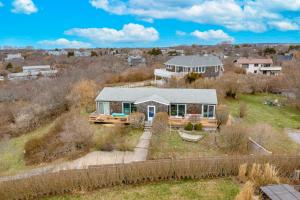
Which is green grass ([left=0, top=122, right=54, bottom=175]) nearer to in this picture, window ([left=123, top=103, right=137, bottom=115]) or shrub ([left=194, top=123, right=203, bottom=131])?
window ([left=123, top=103, right=137, bottom=115])

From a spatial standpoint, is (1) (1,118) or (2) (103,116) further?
(1) (1,118)

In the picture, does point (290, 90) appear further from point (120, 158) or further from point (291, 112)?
point (120, 158)

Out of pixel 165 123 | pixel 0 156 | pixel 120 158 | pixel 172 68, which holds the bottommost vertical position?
pixel 0 156

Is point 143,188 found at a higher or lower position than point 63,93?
lower

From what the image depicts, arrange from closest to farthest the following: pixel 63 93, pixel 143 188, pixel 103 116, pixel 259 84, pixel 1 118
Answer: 1. pixel 143 188
2. pixel 103 116
3. pixel 1 118
4. pixel 63 93
5. pixel 259 84

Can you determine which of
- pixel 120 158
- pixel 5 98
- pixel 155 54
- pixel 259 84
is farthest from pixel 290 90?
pixel 155 54

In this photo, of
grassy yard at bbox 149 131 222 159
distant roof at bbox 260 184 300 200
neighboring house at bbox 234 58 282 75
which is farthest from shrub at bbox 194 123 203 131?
neighboring house at bbox 234 58 282 75

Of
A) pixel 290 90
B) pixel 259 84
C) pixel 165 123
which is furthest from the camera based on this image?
pixel 259 84
